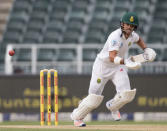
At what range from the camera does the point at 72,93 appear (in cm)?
1300

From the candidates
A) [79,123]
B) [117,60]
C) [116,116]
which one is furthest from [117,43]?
[79,123]

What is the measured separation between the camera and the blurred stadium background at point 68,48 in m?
13.0

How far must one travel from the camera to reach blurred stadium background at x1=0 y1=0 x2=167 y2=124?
13.0 m

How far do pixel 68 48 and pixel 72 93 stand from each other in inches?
41.6

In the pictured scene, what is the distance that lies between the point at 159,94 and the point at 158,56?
123 centimetres

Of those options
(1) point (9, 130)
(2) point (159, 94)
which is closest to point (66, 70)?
(2) point (159, 94)

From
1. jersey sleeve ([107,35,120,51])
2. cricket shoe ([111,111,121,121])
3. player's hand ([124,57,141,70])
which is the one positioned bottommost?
cricket shoe ([111,111,121,121])

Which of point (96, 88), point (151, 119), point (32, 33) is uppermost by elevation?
point (32, 33)

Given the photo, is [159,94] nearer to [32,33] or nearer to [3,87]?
[3,87]

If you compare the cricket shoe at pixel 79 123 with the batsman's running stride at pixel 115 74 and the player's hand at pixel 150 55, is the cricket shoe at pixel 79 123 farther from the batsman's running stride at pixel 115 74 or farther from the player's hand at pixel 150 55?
the player's hand at pixel 150 55

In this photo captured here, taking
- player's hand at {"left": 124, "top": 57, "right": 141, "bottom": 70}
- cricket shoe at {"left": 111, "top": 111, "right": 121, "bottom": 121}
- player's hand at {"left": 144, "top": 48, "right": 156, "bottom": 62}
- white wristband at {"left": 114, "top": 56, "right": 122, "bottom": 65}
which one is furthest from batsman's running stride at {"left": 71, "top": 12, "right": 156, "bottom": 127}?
player's hand at {"left": 124, "top": 57, "right": 141, "bottom": 70}

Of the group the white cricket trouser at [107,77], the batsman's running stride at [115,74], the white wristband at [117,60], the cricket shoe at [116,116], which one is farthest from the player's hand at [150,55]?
the cricket shoe at [116,116]

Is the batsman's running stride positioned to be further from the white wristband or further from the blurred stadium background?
the blurred stadium background

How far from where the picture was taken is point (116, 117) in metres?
9.10
